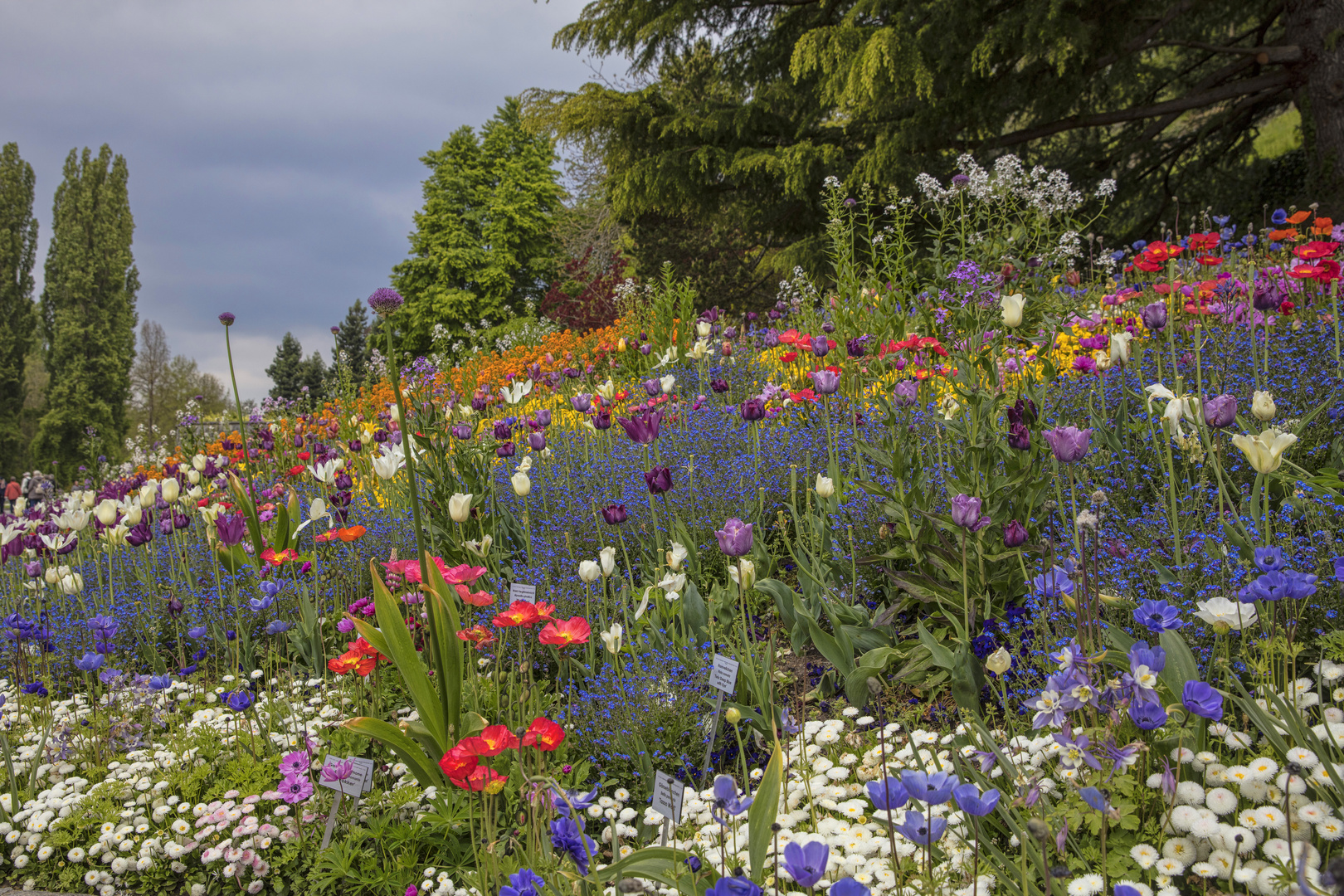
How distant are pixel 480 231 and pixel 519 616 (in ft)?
80.1

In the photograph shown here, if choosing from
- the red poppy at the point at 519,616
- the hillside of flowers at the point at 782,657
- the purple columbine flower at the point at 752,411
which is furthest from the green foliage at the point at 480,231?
the red poppy at the point at 519,616

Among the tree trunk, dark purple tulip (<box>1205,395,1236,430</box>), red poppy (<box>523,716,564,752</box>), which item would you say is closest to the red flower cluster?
red poppy (<box>523,716,564,752</box>)

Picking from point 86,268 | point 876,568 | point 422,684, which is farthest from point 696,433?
point 86,268

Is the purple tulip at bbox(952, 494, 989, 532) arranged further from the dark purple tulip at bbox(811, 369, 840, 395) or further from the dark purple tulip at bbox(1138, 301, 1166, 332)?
the dark purple tulip at bbox(1138, 301, 1166, 332)

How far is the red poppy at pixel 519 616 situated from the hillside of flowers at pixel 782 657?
0.01 meters

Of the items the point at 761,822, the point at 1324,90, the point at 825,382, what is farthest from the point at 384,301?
the point at 1324,90

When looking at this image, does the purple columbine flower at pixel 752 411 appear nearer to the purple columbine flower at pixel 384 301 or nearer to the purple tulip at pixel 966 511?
the purple tulip at pixel 966 511

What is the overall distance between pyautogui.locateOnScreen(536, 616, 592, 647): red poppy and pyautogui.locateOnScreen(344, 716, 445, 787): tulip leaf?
0.40 m

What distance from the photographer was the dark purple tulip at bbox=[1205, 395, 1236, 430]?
1822 millimetres

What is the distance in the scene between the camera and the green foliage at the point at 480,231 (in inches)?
919

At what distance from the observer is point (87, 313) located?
907 inches

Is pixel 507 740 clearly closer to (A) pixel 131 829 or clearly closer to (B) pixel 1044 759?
(B) pixel 1044 759

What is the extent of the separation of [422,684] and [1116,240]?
11175mm

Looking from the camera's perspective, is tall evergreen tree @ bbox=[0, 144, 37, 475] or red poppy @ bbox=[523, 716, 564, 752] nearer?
red poppy @ bbox=[523, 716, 564, 752]
